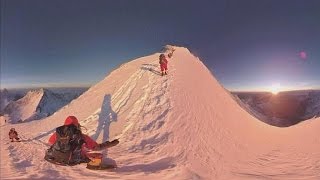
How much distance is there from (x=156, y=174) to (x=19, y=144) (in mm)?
8230

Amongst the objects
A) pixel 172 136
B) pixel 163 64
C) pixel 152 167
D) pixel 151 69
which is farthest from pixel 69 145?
pixel 151 69

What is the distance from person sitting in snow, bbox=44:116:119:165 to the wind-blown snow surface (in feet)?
1.01

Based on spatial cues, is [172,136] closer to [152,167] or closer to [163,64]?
[152,167]

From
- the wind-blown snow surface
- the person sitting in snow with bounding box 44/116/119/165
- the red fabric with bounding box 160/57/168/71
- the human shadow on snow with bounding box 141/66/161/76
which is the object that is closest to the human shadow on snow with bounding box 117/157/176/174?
the wind-blown snow surface

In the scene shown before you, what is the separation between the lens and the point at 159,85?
2570 cm

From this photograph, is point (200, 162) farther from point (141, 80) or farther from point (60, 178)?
point (141, 80)

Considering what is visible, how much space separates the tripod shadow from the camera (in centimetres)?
2017

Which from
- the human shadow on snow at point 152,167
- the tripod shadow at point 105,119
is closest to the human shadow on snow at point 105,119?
the tripod shadow at point 105,119

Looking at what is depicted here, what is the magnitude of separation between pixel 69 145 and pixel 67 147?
133 mm

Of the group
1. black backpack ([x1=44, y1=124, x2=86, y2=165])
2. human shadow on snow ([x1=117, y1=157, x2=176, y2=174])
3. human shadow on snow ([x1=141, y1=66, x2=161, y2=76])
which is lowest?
human shadow on snow ([x1=117, y1=157, x2=176, y2=174])

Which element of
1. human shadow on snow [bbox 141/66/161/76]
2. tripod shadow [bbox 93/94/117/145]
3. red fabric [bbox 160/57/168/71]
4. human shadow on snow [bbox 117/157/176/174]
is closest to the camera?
human shadow on snow [bbox 117/157/176/174]

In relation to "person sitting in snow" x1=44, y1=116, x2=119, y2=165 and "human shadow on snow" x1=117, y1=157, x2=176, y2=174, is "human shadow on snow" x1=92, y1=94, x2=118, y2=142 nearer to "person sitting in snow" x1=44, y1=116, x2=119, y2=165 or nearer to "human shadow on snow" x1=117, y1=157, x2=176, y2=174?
"human shadow on snow" x1=117, y1=157, x2=176, y2=174

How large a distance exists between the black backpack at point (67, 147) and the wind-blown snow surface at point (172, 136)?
0.29m

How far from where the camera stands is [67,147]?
12992 millimetres
